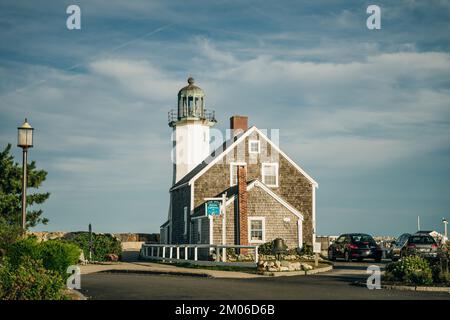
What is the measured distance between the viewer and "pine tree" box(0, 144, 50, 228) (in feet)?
154

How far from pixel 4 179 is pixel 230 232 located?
55.5 feet

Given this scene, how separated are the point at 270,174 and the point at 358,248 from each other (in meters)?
9.95

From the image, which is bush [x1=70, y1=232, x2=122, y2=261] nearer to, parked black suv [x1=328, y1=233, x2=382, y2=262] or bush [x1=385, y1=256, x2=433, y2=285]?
parked black suv [x1=328, y1=233, x2=382, y2=262]

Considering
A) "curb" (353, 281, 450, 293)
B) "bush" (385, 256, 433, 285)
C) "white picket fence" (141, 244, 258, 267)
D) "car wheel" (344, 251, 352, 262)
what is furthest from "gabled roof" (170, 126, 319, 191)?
"curb" (353, 281, 450, 293)

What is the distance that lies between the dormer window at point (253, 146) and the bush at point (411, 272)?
22972 millimetres

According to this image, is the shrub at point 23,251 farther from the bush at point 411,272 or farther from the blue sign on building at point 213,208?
the blue sign on building at point 213,208

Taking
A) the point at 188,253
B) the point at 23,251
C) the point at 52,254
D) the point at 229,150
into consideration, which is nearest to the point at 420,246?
the point at 188,253

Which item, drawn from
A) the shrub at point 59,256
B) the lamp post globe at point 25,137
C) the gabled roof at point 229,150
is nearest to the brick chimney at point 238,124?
the gabled roof at point 229,150

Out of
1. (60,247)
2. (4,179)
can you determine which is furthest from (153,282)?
(4,179)

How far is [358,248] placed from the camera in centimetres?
3994

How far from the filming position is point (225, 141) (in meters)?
51.6
